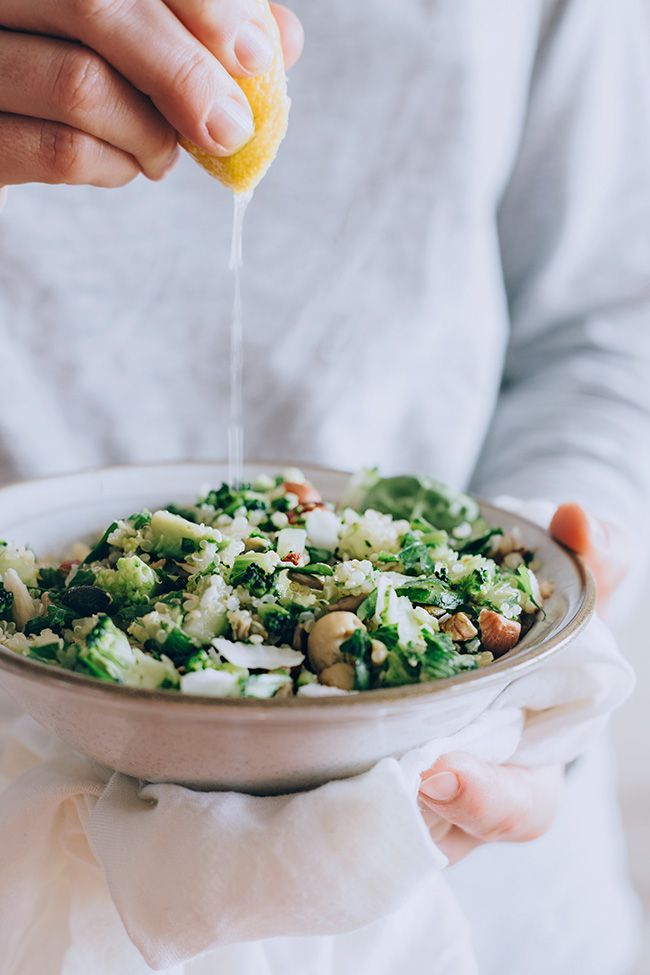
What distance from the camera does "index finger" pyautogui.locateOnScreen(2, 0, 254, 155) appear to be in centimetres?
88

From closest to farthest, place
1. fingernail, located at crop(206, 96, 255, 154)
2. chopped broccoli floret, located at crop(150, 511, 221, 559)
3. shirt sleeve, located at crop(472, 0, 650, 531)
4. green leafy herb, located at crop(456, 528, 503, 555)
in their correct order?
fingernail, located at crop(206, 96, 255, 154)
chopped broccoli floret, located at crop(150, 511, 221, 559)
green leafy herb, located at crop(456, 528, 503, 555)
shirt sleeve, located at crop(472, 0, 650, 531)

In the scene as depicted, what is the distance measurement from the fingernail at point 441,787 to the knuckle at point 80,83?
2.43 ft

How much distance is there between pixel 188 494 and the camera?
1.35 meters

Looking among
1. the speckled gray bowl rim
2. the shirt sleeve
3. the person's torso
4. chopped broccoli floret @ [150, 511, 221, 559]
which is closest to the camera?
the speckled gray bowl rim

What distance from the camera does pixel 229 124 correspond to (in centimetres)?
92

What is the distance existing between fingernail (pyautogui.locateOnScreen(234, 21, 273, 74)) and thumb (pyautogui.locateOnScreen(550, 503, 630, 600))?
25.2 inches

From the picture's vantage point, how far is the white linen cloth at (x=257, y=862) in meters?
0.79

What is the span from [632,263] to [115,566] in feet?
4.12

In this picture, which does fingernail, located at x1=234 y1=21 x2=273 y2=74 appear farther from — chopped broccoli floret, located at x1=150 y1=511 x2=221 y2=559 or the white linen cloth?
the white linen cloth

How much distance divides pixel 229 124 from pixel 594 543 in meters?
0.68

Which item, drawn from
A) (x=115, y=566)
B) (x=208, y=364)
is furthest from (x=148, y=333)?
(x=115, y=566)

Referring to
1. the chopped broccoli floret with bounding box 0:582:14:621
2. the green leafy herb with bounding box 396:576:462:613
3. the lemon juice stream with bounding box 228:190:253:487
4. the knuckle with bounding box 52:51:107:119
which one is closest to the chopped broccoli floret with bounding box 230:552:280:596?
the green leafy herb with bounding box 396:576:462:613

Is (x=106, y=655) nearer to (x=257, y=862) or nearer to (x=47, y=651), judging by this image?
(x=47, y=651)

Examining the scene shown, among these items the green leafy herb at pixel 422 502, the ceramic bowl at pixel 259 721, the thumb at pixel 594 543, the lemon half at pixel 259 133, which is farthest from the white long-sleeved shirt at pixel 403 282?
the ceramic bowl at pixel 259 721
